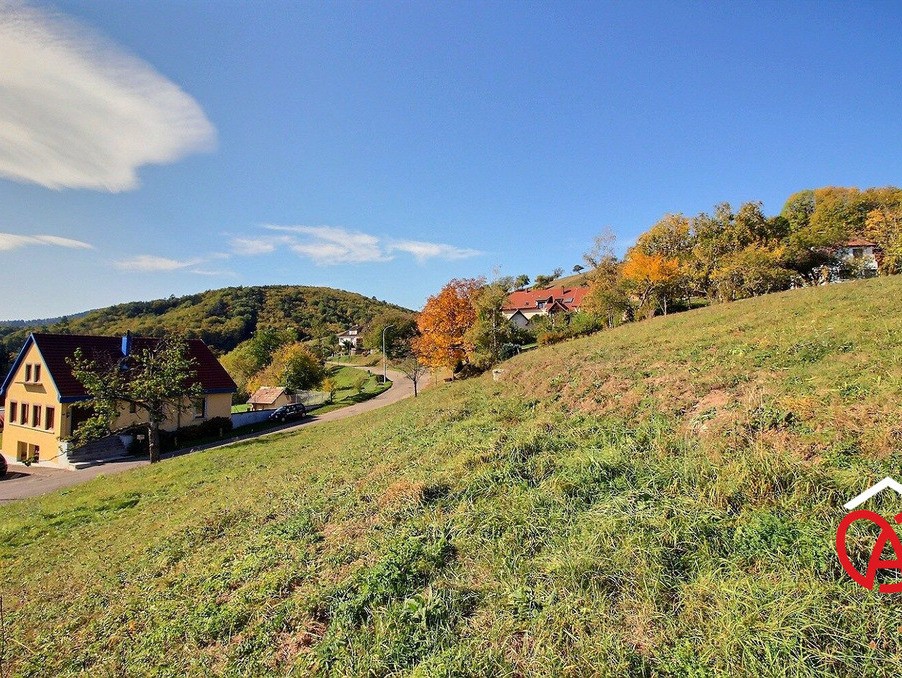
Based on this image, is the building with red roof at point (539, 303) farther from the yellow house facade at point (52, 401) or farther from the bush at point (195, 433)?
the yellow house facade at point (52, 401)

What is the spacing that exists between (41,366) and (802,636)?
3678 centimetres

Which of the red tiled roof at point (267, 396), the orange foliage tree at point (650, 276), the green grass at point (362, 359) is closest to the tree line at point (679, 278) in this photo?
the orange foliage tree at point (650, 276)

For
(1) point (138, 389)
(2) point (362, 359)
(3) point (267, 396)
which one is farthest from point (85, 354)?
(2) point (362, 359)

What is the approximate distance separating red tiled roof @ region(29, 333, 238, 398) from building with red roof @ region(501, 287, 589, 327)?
155 ft

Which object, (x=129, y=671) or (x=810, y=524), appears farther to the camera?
(x=129, y=671)

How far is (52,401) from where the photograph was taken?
25125 millimetres

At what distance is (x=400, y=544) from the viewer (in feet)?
17.1

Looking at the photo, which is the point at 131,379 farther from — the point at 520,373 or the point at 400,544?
the point at 400,544

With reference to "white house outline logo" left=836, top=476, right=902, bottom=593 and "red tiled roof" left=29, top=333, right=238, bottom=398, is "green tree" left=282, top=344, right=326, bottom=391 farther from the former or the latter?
"white house outline logo" left=836, top=476, right=902, bottom=593

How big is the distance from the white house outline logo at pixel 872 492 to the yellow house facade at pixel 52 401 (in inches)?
1044

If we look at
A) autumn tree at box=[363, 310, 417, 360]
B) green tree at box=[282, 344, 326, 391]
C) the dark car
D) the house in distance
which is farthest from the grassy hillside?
the house in distance

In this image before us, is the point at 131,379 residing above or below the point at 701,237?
below

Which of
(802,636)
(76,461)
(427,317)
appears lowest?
(76,461)

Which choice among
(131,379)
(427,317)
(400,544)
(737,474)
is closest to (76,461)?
(131,379)
